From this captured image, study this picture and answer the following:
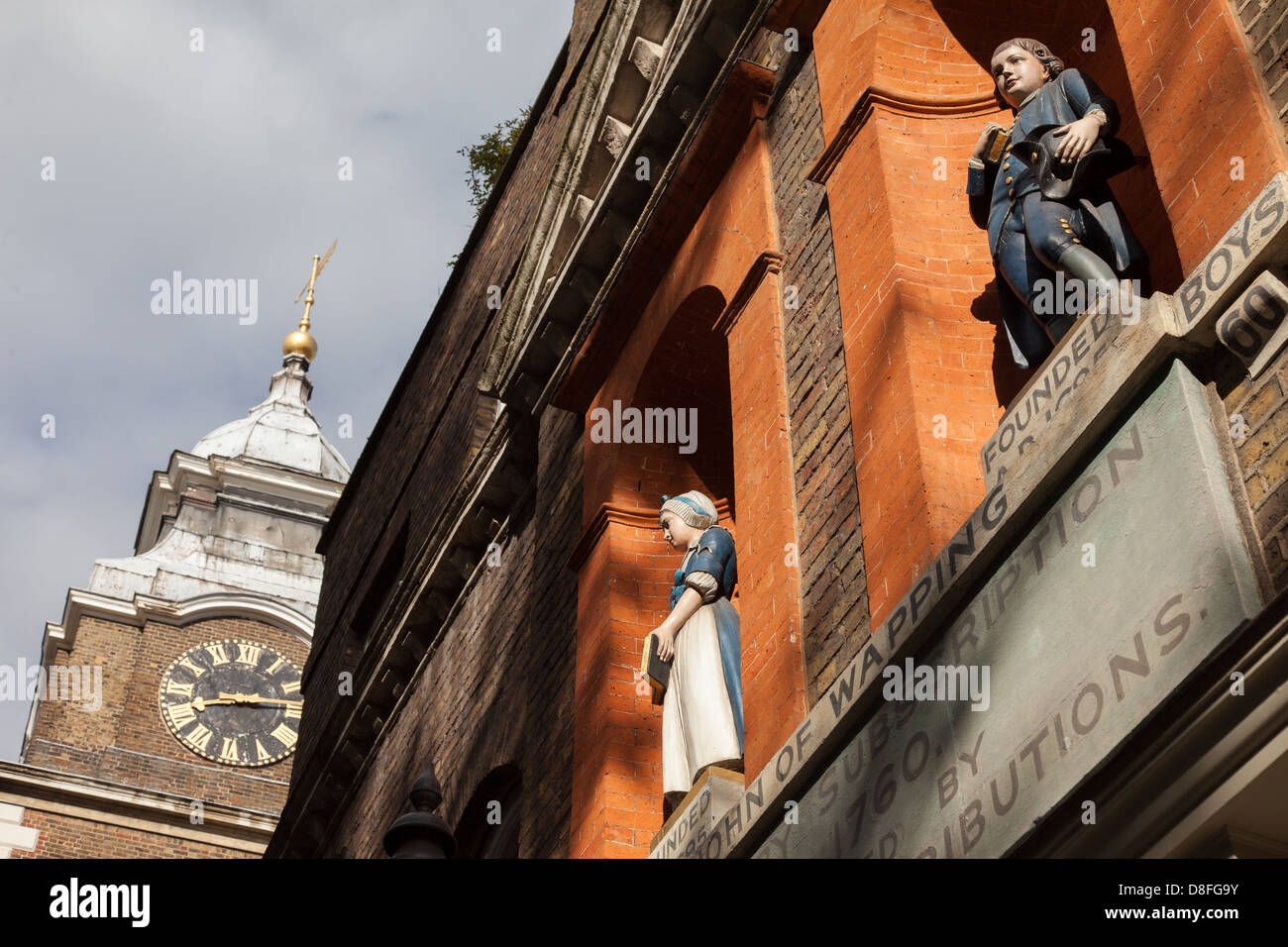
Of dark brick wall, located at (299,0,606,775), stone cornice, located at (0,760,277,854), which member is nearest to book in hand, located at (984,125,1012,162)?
dark brick wall, located at (299,0,606,775)

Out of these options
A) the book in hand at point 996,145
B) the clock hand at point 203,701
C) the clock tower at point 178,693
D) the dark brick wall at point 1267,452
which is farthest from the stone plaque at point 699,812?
the clock hand at point 203,701

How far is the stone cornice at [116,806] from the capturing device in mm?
44031

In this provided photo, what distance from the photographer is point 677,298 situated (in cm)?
1020

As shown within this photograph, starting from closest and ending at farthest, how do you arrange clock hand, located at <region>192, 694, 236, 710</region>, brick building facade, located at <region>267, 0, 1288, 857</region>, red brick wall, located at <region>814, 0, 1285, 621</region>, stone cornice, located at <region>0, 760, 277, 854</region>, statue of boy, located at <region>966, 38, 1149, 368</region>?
brick building facade, located at <region>267, 0, 1288, 857</region>
red brick wall, located at <region>814, 0, 1285, 621</region>
statue of boy, located at <region>966, 38, 1149, 368</region>
stone cornice, located at <region>0, 760, 277, 854</region>
clock hand, located at <region>192, 694, 236, 710</region>

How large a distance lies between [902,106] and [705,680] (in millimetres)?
2860

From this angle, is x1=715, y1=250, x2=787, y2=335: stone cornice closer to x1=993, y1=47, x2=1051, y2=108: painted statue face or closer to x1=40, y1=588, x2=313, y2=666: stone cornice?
x1=993, y1=47, x2=1051, y2=108: painted statue face

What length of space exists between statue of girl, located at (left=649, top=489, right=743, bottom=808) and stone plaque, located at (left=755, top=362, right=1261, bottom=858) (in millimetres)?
1848

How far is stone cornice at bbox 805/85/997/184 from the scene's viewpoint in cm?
833

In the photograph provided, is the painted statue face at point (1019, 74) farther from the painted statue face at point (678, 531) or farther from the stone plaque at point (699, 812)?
the stone plaque at point (699, 812)

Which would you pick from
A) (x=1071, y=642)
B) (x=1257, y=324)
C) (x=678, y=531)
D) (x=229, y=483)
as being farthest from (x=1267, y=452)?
(x=229, y=483)

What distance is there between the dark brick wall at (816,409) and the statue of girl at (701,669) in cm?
69

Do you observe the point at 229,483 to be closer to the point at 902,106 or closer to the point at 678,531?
the point at 678,531

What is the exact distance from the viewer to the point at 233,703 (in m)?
50.6
